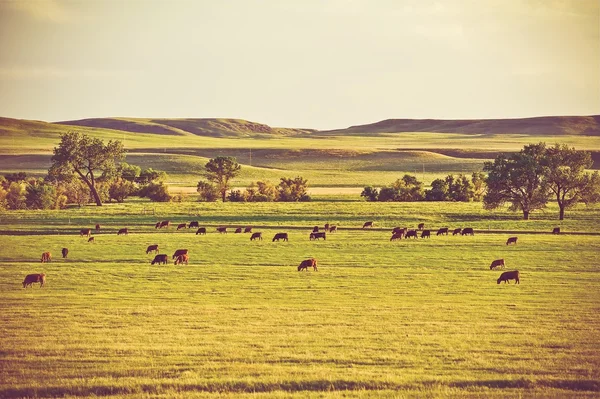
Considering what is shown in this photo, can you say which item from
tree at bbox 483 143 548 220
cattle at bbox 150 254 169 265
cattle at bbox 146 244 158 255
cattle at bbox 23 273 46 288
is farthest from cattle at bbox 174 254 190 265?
tree at bbox 483 143 548 220

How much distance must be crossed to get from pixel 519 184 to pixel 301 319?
49.6 metres

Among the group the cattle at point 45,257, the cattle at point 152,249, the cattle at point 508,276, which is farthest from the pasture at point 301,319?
the cattle at point 152,249

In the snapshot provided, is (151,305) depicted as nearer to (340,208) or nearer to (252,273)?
(252,273)

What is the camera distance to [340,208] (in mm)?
71312

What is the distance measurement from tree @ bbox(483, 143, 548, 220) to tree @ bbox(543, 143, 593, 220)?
33.1 inches

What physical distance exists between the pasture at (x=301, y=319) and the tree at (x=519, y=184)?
64.9 ft

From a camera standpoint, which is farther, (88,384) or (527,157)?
(527,157)

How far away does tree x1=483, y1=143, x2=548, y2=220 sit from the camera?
6562cm

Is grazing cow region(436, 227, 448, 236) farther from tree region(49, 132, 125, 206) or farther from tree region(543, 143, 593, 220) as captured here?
tree region(49, 132, 125, 206)

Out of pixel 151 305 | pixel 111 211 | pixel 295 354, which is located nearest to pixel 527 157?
pixel 111 211

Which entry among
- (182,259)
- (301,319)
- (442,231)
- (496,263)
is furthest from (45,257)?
(442,231)

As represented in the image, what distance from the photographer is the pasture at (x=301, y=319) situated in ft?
49.5

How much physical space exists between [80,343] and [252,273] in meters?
14.1

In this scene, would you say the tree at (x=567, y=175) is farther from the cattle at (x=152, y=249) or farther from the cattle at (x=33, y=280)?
the cattle at (x=33, y=280)
